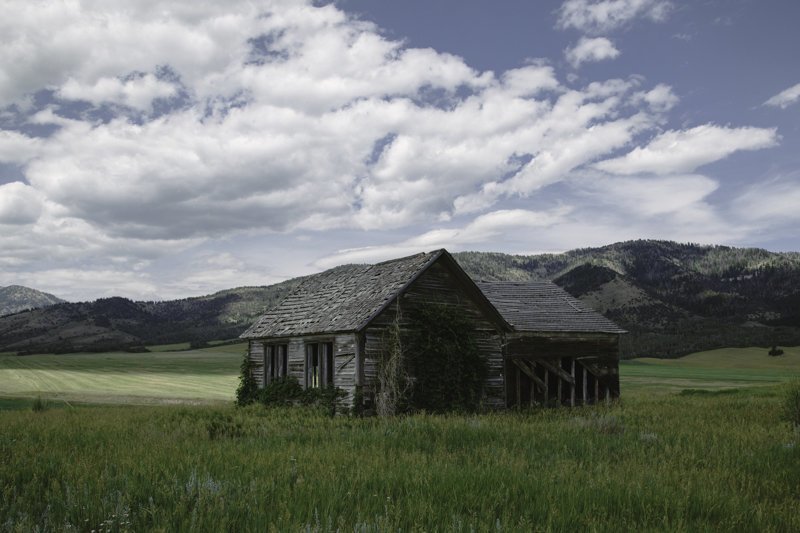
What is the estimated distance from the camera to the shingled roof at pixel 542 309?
25.8 m

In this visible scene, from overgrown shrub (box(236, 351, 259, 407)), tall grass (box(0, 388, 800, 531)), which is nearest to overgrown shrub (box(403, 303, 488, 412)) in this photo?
overgrown shrub (box(236, 351, 259, 407))

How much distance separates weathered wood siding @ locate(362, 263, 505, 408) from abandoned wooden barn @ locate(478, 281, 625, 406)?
1041 millimetres

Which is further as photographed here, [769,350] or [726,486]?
[769,350]

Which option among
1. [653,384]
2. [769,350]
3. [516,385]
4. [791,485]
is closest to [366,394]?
[516,385]

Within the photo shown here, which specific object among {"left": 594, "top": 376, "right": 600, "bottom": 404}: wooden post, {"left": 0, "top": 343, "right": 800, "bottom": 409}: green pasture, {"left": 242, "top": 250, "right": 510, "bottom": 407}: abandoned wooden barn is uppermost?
{"left": 242, "top": 250, "right": 510, "bottom": 407}: abandoned wooden barn

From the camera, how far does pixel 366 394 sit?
1973 centimetres

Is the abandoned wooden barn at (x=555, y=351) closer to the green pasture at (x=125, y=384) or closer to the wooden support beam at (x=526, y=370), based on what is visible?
the wooden support beam at (x=526, y=370)

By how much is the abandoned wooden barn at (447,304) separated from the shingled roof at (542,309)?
0.16ft

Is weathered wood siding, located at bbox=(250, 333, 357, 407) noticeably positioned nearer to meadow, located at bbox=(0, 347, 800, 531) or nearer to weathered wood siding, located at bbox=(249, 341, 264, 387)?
weathered wood siding, located at bbox=(249, 341, 264, 387)

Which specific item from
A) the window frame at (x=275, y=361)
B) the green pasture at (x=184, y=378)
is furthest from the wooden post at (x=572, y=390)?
the window frame at (x=275, y=361)

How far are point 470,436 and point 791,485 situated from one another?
203 inches

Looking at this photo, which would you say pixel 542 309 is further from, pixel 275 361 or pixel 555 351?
pixel 275 361

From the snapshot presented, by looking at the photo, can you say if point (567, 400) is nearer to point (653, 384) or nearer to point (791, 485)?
point (791, 485)

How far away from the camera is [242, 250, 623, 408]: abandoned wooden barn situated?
20500 mm
